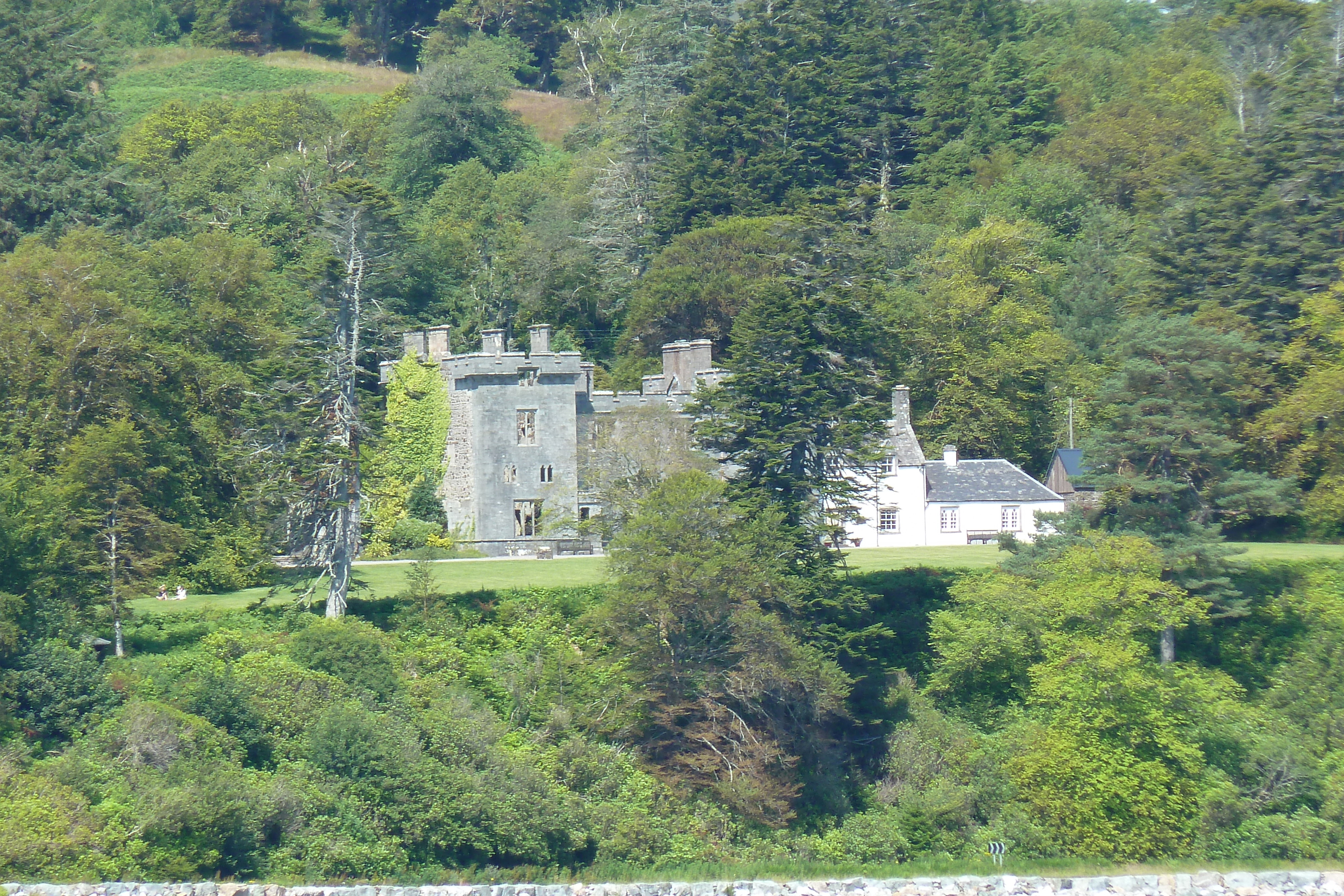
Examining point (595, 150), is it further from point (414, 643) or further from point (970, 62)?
point (414, 643)

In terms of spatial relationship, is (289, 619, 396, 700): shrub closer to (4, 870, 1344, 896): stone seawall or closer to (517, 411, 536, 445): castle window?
(4, 870, 1344, 896): stone seawall

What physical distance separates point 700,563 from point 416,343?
20.5m

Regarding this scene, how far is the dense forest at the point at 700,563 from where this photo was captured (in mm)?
31234

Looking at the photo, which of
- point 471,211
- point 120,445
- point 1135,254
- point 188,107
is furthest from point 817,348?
point 188,107

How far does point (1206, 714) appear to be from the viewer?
34.1 meters

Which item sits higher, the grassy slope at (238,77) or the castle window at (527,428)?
the grassy slope at (238,77)

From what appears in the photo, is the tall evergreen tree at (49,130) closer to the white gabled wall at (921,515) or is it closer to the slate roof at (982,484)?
the white gabled wall at (921,515)

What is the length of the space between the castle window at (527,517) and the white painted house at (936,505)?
30.1 feet

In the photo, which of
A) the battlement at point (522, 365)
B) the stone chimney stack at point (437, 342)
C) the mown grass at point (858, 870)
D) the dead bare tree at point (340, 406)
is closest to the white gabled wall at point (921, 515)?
the battlement at point (522, 365)

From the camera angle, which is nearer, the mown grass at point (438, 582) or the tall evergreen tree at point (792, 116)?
the mown grass at point (438, 582)

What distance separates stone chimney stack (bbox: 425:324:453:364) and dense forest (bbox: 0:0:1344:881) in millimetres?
1028

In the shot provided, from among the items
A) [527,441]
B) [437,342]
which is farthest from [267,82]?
[527,441]

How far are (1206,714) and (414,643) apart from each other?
1642 centimetres

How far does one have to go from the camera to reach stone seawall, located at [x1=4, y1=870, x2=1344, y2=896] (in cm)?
2728
